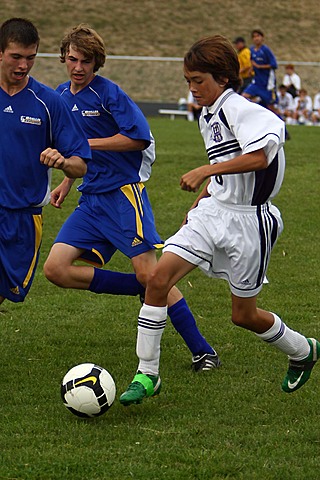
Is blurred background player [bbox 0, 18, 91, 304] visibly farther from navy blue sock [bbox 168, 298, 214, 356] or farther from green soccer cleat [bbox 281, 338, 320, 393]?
green soccer cleat [bbox 281, 338, 320, 393]

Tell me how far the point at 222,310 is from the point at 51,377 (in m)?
2.09

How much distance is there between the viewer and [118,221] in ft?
20.2

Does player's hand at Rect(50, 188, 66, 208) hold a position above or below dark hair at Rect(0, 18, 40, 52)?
below

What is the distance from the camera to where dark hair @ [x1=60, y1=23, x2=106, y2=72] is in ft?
19.7

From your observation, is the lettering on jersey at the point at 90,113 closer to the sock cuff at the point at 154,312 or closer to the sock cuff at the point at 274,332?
the sock cuff at the point at 154,312

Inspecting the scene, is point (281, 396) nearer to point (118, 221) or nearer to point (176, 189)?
point (118, 221)

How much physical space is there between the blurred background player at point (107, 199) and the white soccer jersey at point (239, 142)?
82 cm

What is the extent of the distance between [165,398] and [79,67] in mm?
2120

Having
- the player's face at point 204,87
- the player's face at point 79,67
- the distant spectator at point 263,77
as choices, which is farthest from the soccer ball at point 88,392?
the distant spectator at point 263,77

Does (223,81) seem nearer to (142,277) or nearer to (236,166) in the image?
(236,166)

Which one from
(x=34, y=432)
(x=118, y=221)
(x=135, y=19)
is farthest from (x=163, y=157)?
(x=135, y=19)

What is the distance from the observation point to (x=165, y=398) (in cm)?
543

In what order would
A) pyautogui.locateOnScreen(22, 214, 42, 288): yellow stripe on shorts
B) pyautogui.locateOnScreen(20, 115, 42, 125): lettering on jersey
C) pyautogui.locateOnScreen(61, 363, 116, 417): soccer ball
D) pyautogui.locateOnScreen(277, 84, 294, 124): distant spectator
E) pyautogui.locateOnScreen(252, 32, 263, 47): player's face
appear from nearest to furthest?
1. pyautogui.locateOnScreen(61, 363, 116, 417): soccer ball
2. pyautogui.locateOnScreen(20, 115, 42, 125): lettering on jersey
3. pyautogui.locateOnScreen(22, 214, 42, 288): yellow stripe on shorts
4. pyautogui.locateOnScreen(252, 32, 263, 47): player's face
5. pyautogui.locateOnScreen(277, 84, 294, 124): distant spectator

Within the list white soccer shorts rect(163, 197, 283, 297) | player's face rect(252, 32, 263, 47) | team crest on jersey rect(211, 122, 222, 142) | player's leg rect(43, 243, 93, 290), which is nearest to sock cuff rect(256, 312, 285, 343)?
white soccer shorts rect(163, 197, 283, 297)
